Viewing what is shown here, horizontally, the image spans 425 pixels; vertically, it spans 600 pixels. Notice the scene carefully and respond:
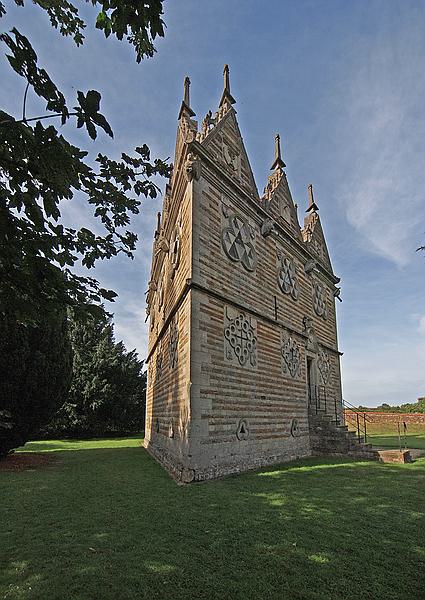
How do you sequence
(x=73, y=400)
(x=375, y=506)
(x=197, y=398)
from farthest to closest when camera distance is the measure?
(x=73, y=400) → (x=197, y=398) → (x=375, y=506)

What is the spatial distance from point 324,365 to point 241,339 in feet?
27.4

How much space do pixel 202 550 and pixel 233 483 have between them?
168 inches

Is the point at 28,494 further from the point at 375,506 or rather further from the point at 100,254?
the point at 375,506

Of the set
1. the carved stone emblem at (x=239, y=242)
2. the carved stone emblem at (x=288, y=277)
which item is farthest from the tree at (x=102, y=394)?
the carved stone emblem at (x=239, y=242)

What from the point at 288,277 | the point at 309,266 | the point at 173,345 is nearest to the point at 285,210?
the point at 309,266

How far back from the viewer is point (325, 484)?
27.6 feet

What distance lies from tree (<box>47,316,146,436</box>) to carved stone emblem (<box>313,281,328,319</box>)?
55.1 ft

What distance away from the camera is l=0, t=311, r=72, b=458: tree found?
11875 mm

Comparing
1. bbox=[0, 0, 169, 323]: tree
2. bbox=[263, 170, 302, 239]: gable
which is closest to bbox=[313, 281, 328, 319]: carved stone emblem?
bbox=[263, 170, 302, 239]: gable

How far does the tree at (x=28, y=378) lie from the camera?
39.0 ft

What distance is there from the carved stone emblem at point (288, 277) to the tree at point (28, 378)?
26.6 feet

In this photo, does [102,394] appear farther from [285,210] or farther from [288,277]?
[285,210]

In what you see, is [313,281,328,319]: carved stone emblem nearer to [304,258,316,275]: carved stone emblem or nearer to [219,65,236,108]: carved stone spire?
[304,258,316,275]: carved stone emblem

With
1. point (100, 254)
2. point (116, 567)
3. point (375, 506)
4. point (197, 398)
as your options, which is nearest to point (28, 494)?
point (197, 398)
